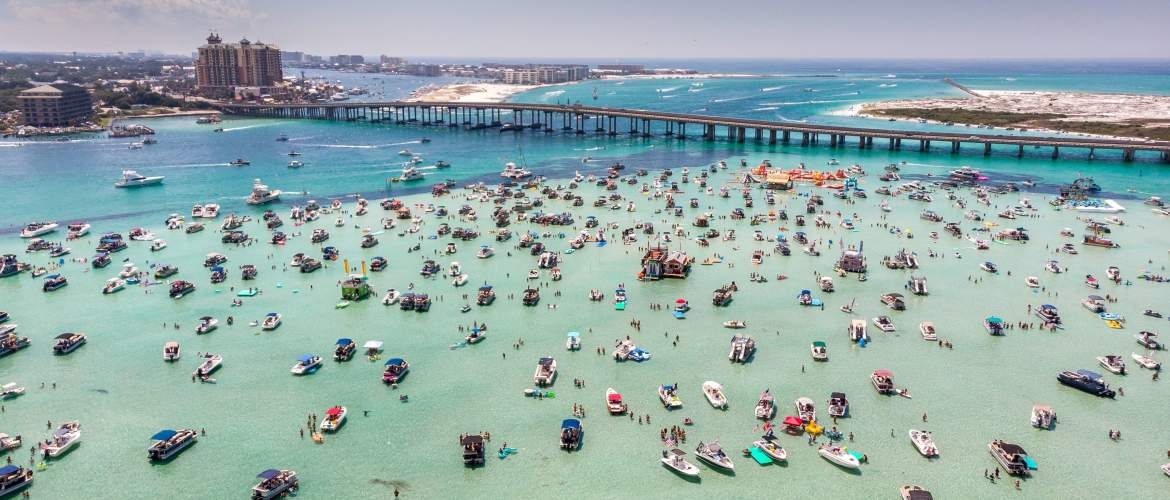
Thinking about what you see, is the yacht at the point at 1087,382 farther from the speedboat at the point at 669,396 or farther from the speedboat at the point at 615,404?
the speedboat at the point at 615,404

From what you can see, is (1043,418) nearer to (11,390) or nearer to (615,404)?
(615,404)

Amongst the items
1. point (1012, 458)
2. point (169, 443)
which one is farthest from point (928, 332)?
point (169, 443)

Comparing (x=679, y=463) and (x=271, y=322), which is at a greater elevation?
(x=271, y=322)

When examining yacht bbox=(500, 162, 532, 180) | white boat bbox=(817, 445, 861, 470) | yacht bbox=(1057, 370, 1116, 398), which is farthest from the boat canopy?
yacht bbox=(500, 162, 532, 180)

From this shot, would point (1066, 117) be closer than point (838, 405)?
No

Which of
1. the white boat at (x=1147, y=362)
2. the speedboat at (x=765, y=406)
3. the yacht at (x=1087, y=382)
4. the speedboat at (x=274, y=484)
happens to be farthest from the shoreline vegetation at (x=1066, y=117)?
the speedboat at (x=274, y=484)

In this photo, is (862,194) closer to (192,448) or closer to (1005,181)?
(1005,181)

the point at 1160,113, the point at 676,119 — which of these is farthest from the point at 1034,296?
the point at 1160,113
